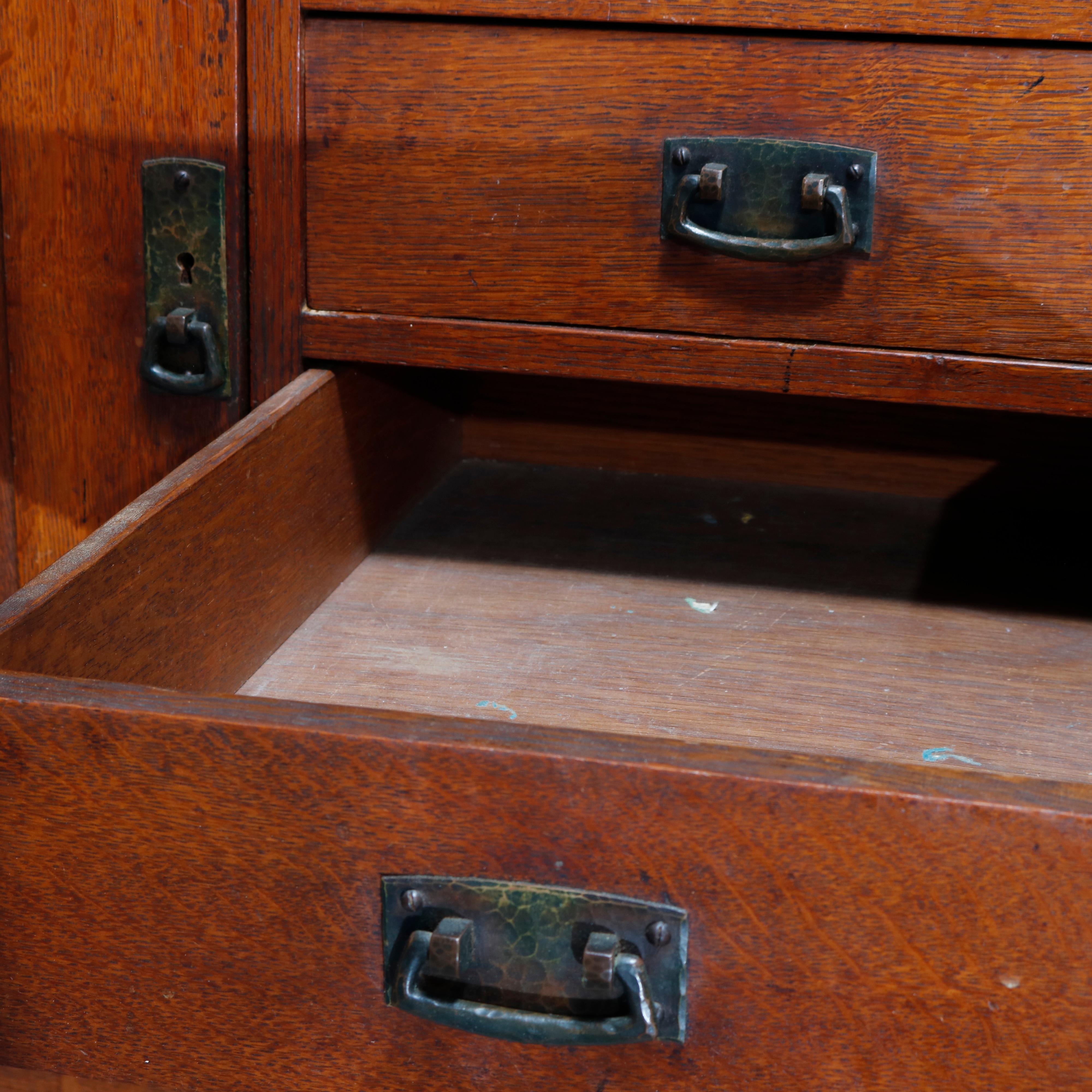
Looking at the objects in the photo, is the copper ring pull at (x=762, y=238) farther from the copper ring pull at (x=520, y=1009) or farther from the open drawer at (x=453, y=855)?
the copper ring pull at (x=520, y=1009)

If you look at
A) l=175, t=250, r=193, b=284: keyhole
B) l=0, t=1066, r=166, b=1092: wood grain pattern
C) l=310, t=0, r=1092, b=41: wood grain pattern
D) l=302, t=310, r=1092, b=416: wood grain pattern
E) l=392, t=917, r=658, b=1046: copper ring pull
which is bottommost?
l=0, t=1066, r=166, b=1092: wood grain pattern

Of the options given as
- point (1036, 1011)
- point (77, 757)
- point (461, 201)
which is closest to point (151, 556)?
point (77, 757)

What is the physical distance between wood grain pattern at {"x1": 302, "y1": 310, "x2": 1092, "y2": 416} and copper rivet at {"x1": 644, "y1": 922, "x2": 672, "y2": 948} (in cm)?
37

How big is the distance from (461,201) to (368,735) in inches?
15.7

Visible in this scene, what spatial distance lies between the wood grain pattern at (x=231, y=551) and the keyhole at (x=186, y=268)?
97 millimetres

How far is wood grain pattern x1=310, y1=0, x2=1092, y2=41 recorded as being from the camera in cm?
63

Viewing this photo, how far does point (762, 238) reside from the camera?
2.25ft

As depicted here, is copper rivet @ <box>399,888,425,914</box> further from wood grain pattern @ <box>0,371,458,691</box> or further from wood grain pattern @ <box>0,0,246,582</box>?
wood grain pattern @ <box>0,0,246,582</box>

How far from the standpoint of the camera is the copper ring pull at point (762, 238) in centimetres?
65

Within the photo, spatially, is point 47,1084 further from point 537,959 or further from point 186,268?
point 186,268

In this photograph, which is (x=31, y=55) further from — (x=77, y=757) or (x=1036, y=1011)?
(x=1036, y=1011)

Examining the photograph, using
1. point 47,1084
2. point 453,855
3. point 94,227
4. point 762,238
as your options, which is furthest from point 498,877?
point 94,227

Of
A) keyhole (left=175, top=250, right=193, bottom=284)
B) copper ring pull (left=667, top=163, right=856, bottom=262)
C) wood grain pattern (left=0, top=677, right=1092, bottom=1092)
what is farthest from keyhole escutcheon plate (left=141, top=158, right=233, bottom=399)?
wood grain pattern (left=0, top=677, right=1092, bottom=1092)

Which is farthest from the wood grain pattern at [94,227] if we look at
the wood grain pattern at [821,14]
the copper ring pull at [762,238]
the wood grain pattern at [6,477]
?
the copper ring pull at [762,238]
